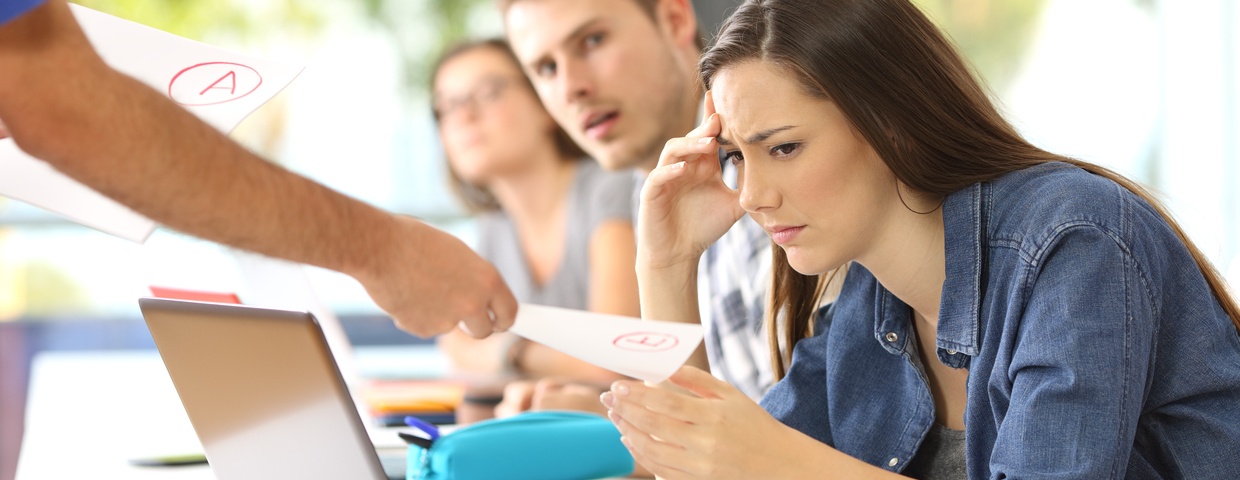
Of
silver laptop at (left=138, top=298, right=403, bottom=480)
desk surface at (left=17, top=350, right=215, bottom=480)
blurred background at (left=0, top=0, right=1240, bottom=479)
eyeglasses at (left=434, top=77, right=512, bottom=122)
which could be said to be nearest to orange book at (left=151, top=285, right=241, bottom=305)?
desk surface at (left=17, top=350, right=215, bottom=480)

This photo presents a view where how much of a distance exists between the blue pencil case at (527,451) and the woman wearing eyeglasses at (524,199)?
3.79 feet

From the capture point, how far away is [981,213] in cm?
105

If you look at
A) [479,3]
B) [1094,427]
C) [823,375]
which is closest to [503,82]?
[479,3]

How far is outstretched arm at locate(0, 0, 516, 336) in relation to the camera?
78cm

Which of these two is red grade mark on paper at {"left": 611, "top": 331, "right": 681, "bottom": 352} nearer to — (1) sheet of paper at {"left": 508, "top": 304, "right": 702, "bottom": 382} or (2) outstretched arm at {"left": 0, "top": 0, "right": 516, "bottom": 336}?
(1) sheet of paper at {"left": 508, "top": 304, "right": 702, "bottom": 382}

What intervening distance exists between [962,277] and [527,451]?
1.66 feet

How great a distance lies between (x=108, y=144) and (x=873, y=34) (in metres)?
0.70

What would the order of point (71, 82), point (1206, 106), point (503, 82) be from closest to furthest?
1. point (71, 82)
2. point (503, 82)
3. point (1206, 106)

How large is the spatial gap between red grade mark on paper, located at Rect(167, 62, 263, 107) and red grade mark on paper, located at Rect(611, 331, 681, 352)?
1.56ft

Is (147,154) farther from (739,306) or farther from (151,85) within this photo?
(739,306)

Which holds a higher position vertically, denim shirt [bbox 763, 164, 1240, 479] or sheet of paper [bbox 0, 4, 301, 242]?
sheet of paper [bbox 0, 4, 301, 242]

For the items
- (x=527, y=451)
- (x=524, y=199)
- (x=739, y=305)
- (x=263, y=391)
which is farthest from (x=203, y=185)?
(x=524, y=199)

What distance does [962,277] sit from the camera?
1044mm

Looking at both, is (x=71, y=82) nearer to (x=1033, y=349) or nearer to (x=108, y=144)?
(x=108, y=144)
